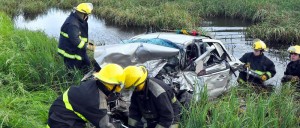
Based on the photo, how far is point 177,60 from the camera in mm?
5871

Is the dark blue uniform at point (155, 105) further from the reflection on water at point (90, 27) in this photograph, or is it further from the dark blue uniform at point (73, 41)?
the reflection on water at point (90, 27)

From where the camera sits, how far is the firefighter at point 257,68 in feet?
23.1

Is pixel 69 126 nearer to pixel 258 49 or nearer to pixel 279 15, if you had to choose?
pixel 258 49

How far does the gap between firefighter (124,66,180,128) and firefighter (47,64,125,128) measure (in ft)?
0.81

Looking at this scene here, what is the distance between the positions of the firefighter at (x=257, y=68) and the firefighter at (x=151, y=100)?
2891mm

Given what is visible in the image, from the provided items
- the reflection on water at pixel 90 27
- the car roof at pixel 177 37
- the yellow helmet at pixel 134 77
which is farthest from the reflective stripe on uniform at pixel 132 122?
the reflection on water at pixel 90 27

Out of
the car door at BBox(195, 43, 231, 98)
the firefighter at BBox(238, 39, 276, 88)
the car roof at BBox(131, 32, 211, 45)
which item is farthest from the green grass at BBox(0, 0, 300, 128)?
the car roof at BBox(131, 32, 211, 45)

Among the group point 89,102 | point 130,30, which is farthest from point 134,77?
point 130,30

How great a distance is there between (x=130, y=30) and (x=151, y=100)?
9.66 m

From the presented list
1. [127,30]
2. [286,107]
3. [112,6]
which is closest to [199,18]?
[127,30]

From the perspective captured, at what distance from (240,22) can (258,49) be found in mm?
7646

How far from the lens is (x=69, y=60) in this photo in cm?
696

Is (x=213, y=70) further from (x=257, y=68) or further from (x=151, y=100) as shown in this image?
(x=151, y=100)

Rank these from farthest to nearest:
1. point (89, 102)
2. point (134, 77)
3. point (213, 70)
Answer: point (213, 70)
point (134, 77)
point (89, 102)
